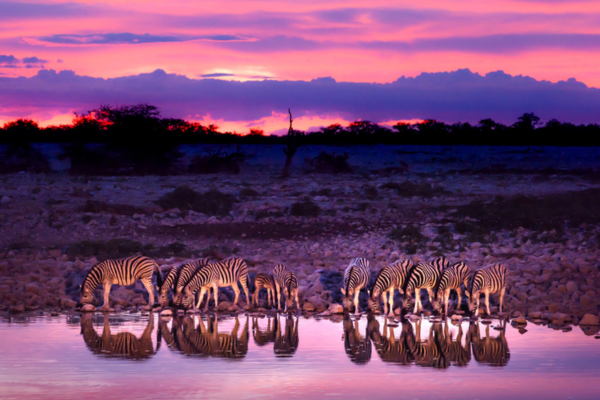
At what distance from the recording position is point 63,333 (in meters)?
12.5

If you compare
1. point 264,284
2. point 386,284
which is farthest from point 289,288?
point 386,284

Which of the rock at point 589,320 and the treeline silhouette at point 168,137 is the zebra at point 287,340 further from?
the treeline silhouette at point 168,137

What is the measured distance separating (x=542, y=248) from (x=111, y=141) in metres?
33.1

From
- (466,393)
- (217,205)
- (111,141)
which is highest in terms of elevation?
(111,141)

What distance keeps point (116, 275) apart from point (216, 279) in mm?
1829

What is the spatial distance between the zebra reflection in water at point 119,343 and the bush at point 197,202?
14505 mm

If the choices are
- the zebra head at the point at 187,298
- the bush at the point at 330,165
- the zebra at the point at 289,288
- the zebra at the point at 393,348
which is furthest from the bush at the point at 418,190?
the zebra at the point at 393,348

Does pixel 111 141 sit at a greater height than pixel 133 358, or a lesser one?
greater

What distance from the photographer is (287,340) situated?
12031 millimetres

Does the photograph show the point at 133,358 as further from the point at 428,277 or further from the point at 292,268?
the point at 292,268

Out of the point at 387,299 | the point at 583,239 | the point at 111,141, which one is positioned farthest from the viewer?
the point at 111,141

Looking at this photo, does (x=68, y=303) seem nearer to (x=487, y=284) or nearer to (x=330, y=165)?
(x=487, y=284)

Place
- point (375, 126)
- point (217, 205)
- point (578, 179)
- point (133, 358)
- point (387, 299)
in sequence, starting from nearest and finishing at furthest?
point (133, 358), point (387, 299), point (217, 205), point (578, 179), point (375, 126)

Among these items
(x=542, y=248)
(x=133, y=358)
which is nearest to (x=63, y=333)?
(x=133, y=358)
